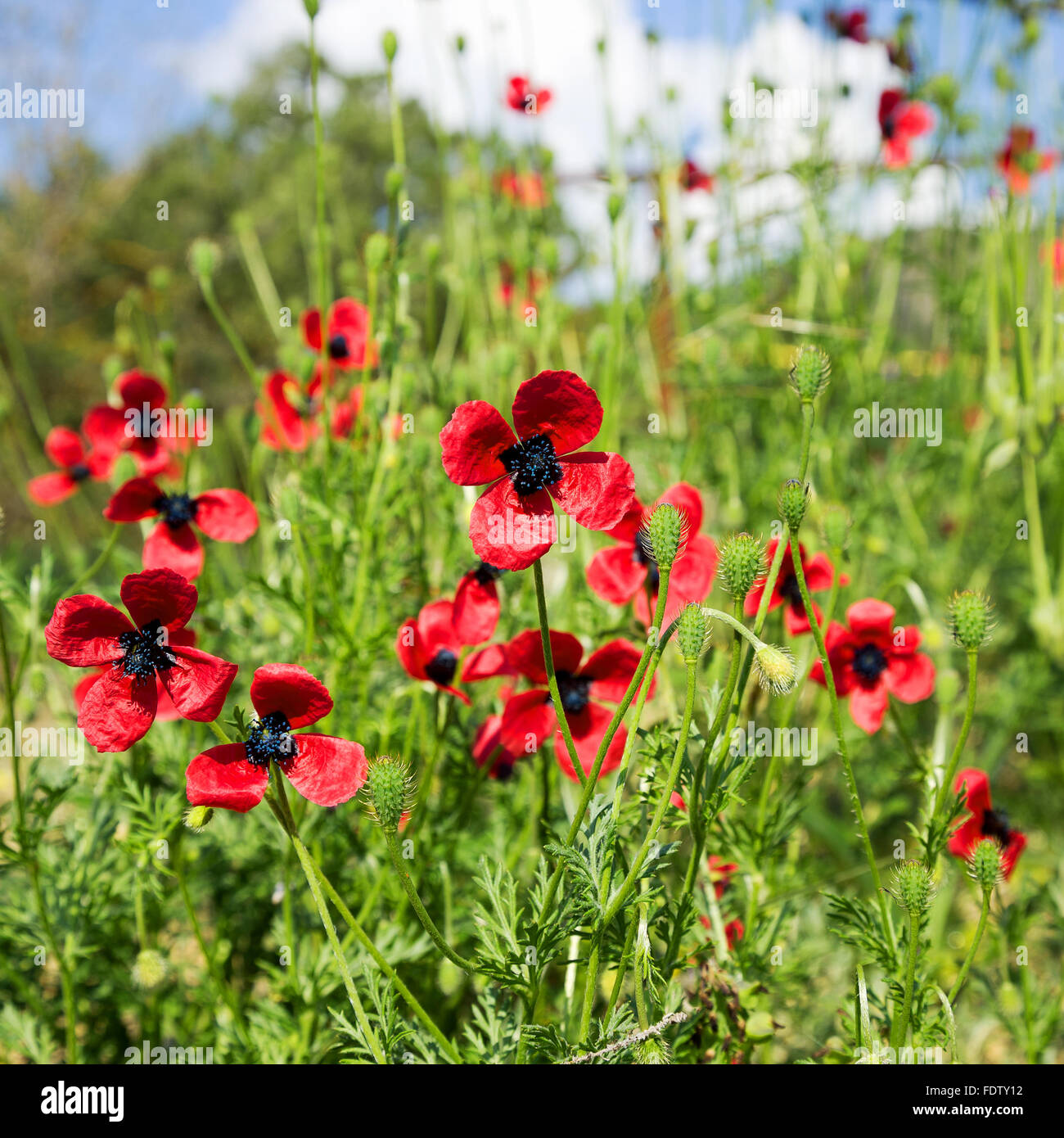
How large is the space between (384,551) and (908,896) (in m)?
0.90

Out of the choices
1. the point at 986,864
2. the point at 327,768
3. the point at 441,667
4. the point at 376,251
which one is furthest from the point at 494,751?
the point at 376,251

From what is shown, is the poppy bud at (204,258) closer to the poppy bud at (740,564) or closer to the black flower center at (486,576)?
the black flower center at (486,576)

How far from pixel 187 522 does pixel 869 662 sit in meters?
0.89

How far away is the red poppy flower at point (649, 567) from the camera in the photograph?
3.45 feet

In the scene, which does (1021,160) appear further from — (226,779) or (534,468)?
(226,779)

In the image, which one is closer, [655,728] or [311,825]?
[655,728]

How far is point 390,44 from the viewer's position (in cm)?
134

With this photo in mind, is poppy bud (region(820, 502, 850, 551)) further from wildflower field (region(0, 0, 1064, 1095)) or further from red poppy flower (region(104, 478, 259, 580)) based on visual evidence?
red poppy flower (region(104, 478, 259, 580))

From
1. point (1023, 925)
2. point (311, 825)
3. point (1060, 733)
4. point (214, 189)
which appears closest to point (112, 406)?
point (311, 825)

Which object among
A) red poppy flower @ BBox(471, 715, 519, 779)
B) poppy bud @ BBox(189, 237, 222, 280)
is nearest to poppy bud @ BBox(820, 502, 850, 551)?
red poppy flower @ BBox(471, 715, 519, 779)

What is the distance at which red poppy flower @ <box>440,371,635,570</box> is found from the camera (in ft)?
2.58

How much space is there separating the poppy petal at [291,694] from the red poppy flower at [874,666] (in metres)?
0.61
